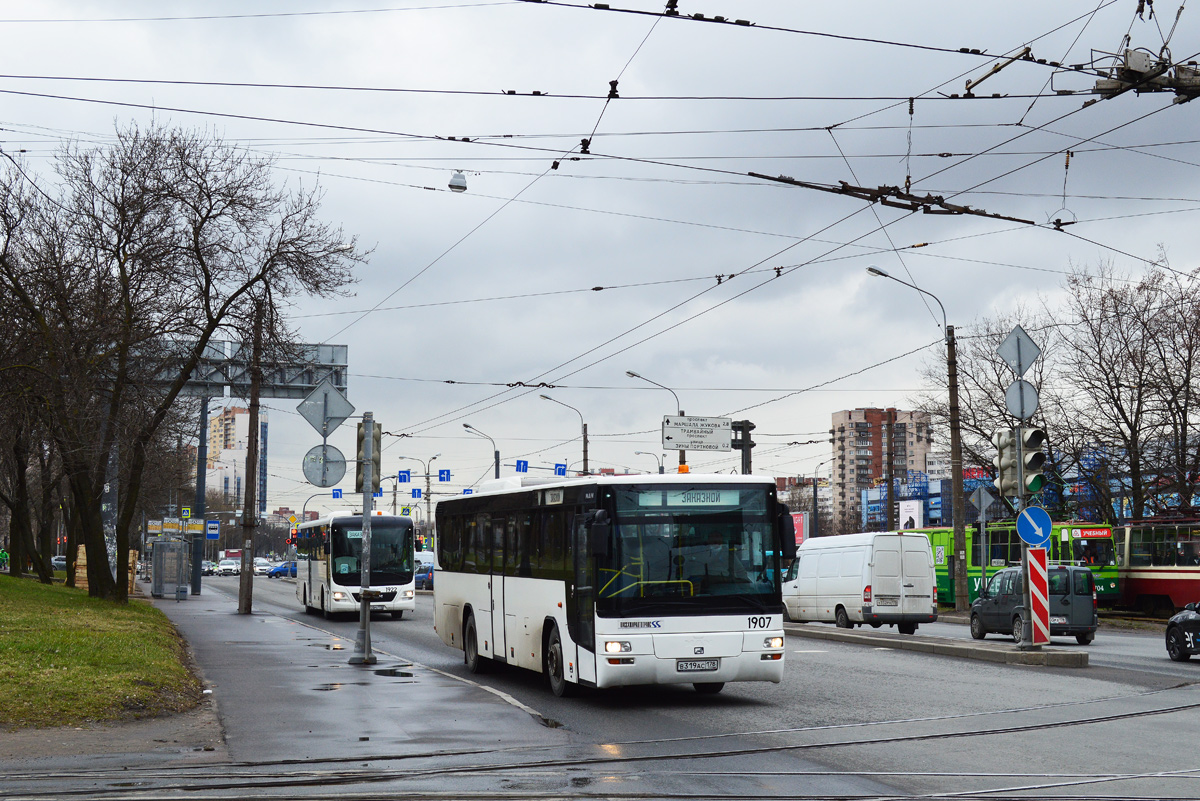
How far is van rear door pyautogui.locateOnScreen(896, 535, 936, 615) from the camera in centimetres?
2941

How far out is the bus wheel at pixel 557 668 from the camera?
14.8 metres

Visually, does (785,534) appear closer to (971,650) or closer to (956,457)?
(971,650)

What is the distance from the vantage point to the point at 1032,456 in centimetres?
1825

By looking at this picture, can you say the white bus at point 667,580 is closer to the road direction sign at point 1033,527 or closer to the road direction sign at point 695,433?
the road direction sign at point 1033,527

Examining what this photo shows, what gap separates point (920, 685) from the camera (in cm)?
1579

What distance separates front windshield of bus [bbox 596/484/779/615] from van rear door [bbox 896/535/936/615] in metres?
16.4

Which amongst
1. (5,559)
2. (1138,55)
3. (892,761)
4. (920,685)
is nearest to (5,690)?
(892,761)

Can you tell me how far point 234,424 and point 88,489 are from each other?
12691 centimetres

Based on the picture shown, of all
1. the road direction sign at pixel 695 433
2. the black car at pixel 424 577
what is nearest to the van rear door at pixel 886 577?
the road direction sign at pixel 695 433

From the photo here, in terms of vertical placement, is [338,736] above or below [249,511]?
below

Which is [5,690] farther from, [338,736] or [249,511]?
[249,511]

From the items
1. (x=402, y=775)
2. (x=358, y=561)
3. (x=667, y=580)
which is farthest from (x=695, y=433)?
(x=402, y=775)

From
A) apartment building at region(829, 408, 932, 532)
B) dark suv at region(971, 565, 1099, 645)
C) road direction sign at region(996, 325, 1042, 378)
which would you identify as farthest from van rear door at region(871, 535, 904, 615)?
apartment building at region(829, 408, 932, 532)

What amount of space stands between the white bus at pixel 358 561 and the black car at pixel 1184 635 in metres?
19.1
